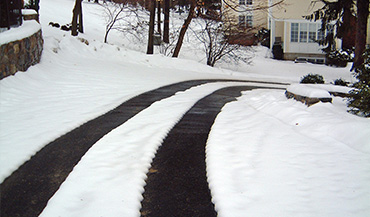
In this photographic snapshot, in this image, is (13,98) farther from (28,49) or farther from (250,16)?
(250,16)

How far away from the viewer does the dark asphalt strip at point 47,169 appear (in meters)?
4.01

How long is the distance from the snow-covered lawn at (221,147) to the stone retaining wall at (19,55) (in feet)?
0.73

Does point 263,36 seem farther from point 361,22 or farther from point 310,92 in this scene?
point 310,92

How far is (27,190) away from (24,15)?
11642 mm

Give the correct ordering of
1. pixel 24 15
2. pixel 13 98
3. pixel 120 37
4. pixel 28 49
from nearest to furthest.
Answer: pixel 13 98 < pixel 28 49 < pixel 24 15 < pixel 120 37

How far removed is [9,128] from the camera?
6621 mm

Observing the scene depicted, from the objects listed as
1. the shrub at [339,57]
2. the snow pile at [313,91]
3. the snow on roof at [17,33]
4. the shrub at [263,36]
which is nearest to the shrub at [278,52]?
the shrub at [263,36]

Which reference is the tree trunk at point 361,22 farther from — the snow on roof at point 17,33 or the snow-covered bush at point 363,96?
the snow on roof at point 17,33

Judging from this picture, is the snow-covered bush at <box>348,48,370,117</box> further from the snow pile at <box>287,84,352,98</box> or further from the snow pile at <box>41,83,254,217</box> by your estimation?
the snow pile at <box>41,83,254,217</box>

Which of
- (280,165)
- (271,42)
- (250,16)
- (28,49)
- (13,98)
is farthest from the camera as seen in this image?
(250,16)

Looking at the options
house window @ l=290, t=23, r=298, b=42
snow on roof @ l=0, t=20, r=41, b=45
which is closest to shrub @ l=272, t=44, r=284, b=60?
house window @ l=290, t=23, r=298, b=42

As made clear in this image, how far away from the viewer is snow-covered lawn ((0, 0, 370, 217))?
4.01m

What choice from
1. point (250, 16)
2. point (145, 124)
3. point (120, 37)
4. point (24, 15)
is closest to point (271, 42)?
point (250, 16)

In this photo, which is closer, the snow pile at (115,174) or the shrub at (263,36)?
the snow pile at (115,174)
